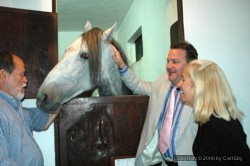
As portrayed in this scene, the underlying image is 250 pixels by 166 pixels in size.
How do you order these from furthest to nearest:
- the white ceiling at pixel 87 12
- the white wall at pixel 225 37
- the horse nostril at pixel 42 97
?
the white ceiling at pixel 87 12 → the white wall at pixel 225 37 → the horse nostril at pixel 42 97

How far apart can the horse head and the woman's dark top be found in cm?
69

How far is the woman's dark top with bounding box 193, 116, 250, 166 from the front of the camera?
82cm

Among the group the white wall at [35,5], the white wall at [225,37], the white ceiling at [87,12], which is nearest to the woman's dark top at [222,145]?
the white wall at [225,37]

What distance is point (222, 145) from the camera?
0.85 m

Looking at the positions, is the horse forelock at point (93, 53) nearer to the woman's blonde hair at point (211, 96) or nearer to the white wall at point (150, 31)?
the woman's blonde hair at point (211, 96)

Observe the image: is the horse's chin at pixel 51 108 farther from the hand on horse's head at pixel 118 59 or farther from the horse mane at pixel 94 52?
the hand on horse's head at pixel 118 59

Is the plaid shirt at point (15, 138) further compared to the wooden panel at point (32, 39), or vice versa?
the wooden panel at point (32, 39)

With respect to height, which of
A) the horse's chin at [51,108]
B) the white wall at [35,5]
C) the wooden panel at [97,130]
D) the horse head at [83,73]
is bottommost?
the wooden panel at [97,130]

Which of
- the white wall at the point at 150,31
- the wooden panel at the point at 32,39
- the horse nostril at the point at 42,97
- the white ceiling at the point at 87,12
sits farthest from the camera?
the white ceiling at the point at 87,12

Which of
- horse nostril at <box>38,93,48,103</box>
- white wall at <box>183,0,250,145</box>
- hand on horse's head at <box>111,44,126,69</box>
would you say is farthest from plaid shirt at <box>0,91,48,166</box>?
white wall at <box>183,0,250,145</box>

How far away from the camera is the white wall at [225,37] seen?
1590mm

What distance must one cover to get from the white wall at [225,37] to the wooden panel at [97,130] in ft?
2.15

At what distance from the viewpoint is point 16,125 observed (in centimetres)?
92

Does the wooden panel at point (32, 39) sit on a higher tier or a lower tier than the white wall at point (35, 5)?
lower
